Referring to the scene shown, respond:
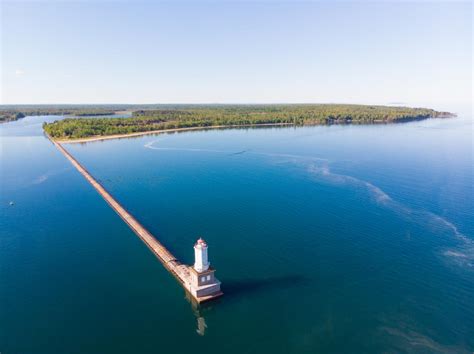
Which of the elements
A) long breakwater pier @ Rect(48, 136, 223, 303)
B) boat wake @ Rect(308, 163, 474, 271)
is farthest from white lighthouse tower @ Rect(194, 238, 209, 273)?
boat wake @ Rect(308, 163, 474, 271)

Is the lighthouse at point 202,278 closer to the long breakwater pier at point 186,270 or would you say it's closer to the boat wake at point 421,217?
the long breakwater pier at point 186,270

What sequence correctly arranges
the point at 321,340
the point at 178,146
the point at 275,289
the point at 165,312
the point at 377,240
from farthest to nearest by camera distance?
the point at 178,146
the point at 377,240
the point at 275,289
the point at 165,312
the point at 321,340

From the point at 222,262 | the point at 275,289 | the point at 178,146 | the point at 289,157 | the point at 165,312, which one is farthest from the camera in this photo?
the point at 178,146

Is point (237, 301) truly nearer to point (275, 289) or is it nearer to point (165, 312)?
point (275, 289)

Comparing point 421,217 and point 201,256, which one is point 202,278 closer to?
point 201,256

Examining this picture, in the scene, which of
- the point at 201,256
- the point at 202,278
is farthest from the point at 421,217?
the point at 201,256

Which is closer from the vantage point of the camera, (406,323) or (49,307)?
(406,323)

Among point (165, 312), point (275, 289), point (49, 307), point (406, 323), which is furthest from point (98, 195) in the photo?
point (406, 323)
